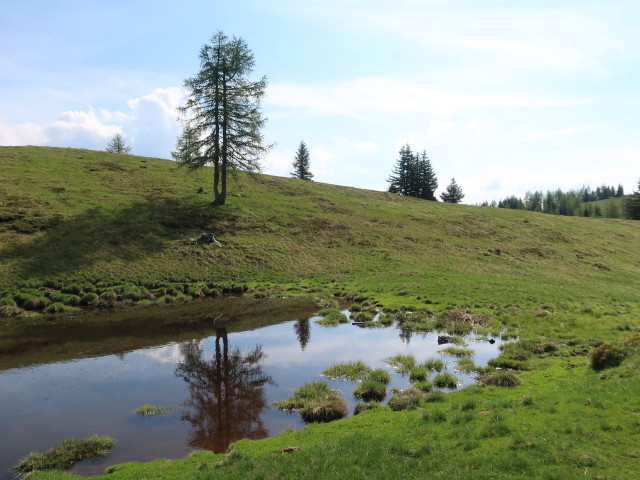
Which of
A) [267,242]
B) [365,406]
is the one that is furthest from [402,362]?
[267,242]

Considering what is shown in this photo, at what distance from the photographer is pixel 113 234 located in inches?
1604

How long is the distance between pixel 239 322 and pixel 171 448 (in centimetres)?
1556

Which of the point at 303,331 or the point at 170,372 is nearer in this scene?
the point at 170,372

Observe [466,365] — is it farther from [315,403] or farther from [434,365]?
[315,403]

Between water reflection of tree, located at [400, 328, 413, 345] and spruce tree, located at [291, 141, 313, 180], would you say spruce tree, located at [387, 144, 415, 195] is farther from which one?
water reflection of tree, located at [400, 328, 413, 345]

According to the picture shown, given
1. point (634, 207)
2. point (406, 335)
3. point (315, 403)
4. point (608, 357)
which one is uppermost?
point (634, 207)

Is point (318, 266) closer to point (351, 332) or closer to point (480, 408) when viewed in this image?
point (351, 332)

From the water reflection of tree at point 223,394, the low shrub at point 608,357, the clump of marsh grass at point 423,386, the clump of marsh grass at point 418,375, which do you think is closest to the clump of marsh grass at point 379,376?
the clump of marsh grass at point 418,375

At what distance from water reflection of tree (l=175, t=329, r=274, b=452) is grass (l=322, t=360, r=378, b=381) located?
288cm

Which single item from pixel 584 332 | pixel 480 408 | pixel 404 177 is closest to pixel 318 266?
pixel 584 332

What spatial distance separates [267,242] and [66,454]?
3650 cm

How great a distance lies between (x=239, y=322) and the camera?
2759cm

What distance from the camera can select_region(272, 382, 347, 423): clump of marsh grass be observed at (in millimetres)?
13938

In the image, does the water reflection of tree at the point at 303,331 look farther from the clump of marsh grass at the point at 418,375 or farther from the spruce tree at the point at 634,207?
the spruce tree at the point at 634,207
